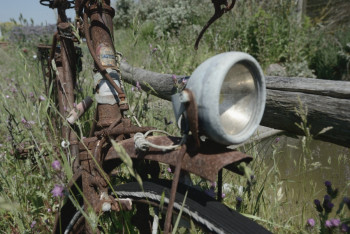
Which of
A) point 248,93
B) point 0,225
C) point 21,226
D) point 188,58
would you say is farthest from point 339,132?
point 188,58

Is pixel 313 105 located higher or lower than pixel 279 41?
lower

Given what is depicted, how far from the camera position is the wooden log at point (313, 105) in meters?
1.20

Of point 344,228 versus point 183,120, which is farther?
point 344,228

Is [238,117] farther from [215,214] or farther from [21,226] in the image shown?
[21,226]

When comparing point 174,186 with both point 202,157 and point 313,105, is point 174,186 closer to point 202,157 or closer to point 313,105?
point 202,157

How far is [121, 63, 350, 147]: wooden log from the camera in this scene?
120cm

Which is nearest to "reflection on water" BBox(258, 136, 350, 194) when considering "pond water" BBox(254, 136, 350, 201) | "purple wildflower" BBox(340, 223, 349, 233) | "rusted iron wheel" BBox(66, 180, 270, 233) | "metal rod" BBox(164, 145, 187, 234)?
"pond water" BBox(254, 136, 350, 201)

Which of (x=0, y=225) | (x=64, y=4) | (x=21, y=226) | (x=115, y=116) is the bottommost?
(x=0, y=225)

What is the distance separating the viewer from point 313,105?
4.33 ft

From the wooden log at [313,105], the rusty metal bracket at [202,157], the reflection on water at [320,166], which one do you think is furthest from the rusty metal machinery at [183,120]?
the reflection on water at [320,166]

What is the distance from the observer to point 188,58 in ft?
17.2

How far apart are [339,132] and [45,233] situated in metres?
1.59

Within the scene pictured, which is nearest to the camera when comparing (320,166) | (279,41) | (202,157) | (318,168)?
(202,157)

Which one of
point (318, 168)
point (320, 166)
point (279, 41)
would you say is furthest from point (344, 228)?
point (279, 41)
